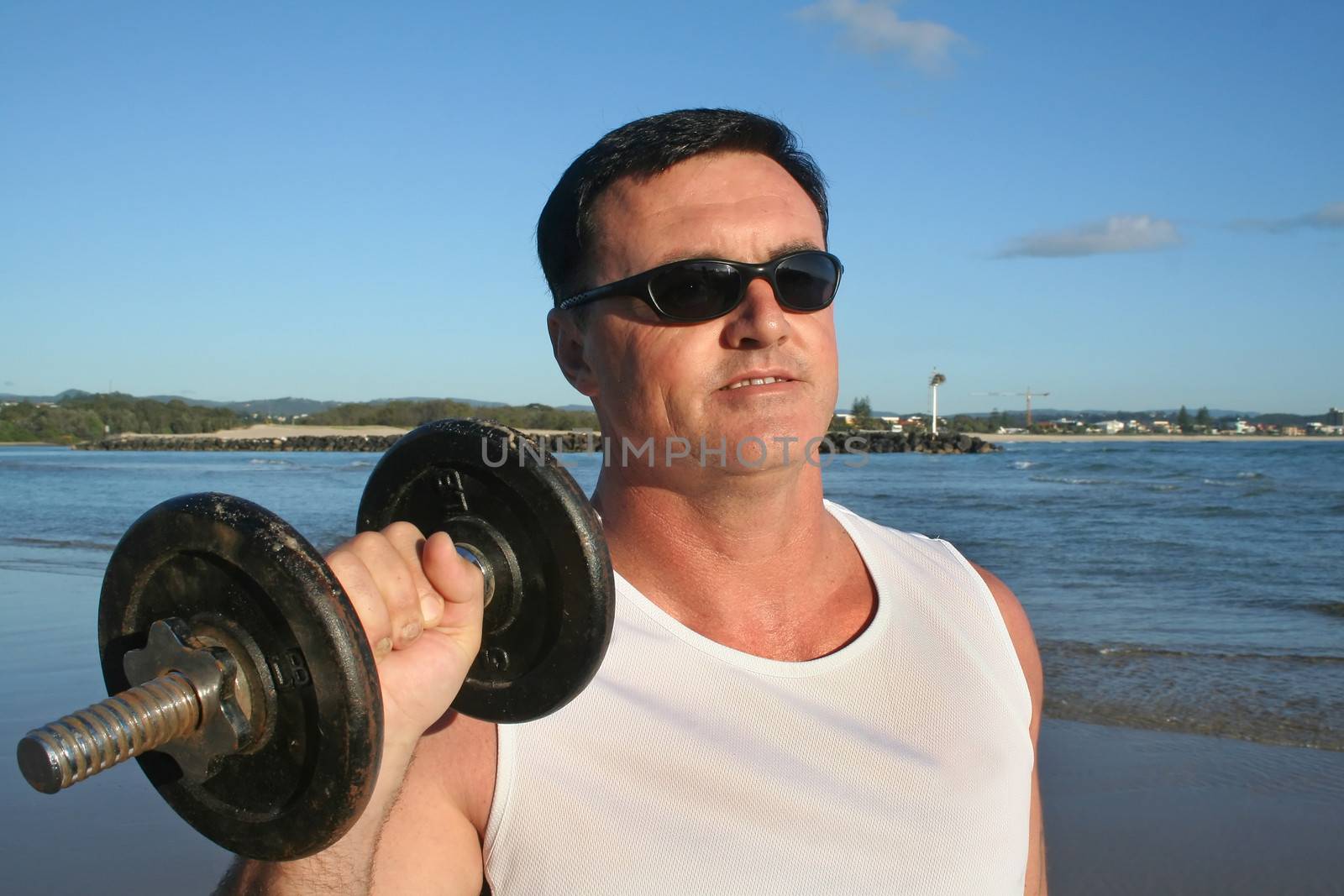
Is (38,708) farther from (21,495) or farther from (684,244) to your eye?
(21,495)

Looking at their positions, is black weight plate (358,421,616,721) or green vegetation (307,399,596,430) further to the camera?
green vegetation (307,399,596,430)

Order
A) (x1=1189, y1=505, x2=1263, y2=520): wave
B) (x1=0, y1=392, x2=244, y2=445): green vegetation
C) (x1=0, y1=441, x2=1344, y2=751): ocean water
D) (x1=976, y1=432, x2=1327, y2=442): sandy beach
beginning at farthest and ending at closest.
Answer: (x1=976, y1=432, x2=1327, y2=442): sandy beach
(x1=0, y1=392, x2=244, y2=445): green vegetation
(x1=1189, y1=505, x2=1263, y2=520): wave
(x1=0, y1=441, x2=1344, y2=751): ocean water

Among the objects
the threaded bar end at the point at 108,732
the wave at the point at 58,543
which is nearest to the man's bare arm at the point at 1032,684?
the threaded bar end at the point at 108,732

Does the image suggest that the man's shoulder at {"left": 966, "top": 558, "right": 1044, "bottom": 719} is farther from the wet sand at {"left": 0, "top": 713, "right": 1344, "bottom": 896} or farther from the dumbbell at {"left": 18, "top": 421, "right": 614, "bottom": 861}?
the wet sand at {"left": 0, "top": 713, "right": 1344, "bottom": 896}

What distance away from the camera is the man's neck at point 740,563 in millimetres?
1798

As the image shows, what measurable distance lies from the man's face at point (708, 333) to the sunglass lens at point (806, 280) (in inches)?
0.9

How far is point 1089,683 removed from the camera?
593 centimetres

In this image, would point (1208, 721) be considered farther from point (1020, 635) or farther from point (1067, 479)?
point (1067, 479)

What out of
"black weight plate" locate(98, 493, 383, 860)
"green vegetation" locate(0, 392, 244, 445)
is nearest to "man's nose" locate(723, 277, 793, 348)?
"black weight plate" locate(98, 493, 383, 860)

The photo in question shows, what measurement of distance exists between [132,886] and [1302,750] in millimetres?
5196

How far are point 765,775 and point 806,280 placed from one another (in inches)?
35.3

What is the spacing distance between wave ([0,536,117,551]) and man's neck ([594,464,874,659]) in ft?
36.3

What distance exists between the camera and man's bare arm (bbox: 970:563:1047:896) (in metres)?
1.85

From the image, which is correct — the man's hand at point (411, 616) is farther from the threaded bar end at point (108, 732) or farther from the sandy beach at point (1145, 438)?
the sandy beach at point (1145, 438)
